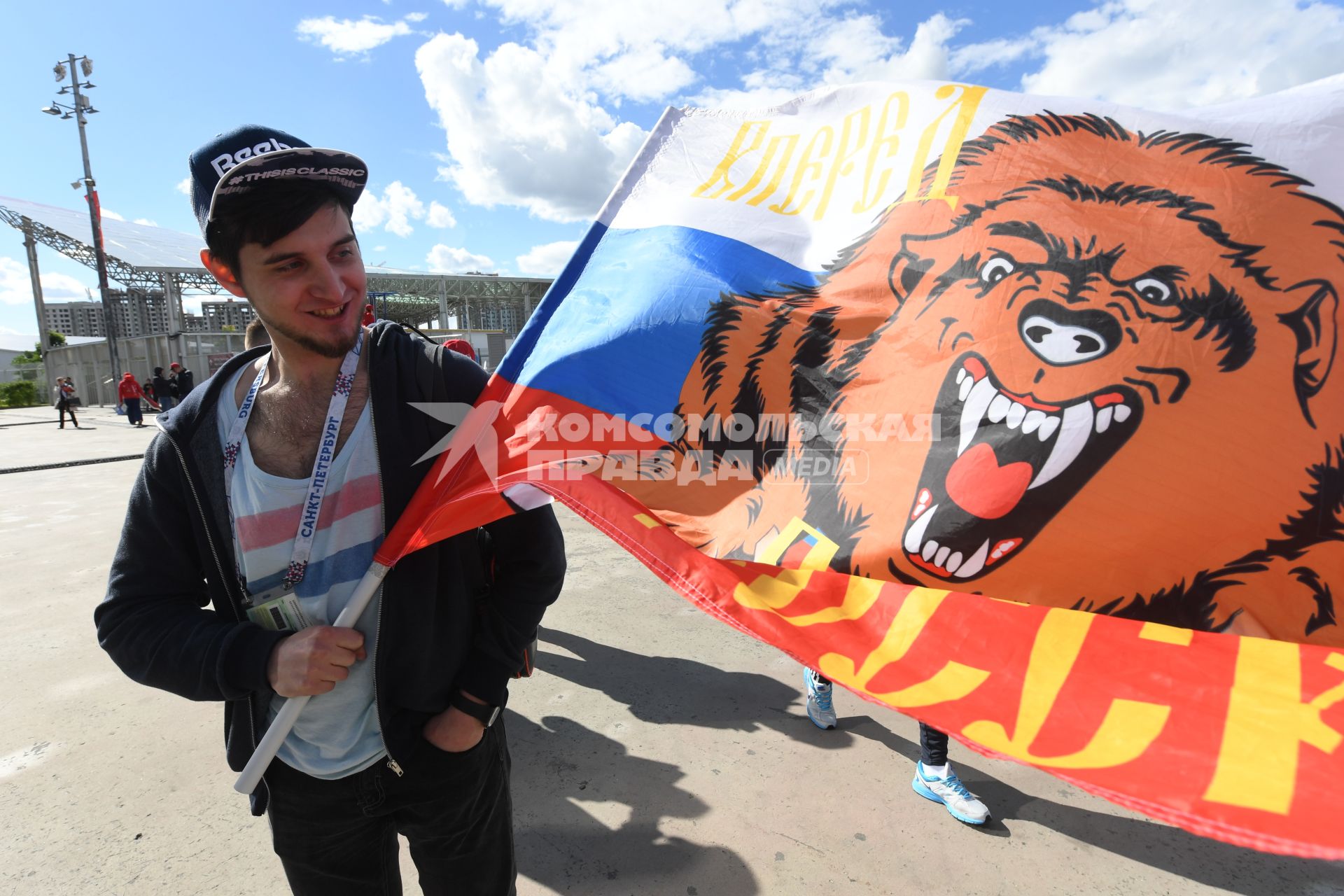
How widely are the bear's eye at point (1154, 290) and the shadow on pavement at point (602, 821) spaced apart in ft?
6.83

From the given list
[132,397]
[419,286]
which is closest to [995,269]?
[132,397]

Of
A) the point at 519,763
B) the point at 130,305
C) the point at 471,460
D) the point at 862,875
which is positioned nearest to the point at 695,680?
the point at 519,763

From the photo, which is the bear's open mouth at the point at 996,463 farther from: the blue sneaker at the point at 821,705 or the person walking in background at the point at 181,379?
the person walking in background at the point at 181,379

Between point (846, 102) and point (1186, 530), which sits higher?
point (846, 102)

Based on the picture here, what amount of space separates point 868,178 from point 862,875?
2.19 metres

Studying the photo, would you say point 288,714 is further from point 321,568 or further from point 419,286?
point 419,286

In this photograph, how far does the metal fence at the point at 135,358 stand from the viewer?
2069cm

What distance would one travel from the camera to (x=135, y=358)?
74.8 feet

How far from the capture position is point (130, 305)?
38438mm

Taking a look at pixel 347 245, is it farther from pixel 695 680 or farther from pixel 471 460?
pixel 695 680

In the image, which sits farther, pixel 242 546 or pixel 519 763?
pixel 519 763

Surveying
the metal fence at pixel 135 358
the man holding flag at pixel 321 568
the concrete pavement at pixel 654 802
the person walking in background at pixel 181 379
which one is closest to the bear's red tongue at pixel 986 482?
the man holding flag at pixel 321 568

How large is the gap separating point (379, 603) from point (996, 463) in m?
1.25

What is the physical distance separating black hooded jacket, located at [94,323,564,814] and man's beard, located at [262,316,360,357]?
0.21 feet
